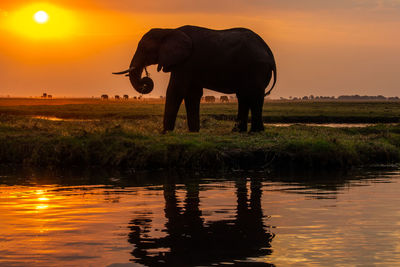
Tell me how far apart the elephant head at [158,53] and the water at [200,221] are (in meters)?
7.71

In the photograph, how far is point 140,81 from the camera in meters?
28.9

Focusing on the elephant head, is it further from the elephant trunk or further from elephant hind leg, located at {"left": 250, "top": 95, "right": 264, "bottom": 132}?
elephant hind leg, located at {"left": 250, "top": 95, "right": 264, "bottom": 132}

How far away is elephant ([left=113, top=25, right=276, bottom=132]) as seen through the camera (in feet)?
90.4

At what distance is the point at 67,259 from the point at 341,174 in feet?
40.8

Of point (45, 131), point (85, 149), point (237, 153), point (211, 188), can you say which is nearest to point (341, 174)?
point (237, 153)

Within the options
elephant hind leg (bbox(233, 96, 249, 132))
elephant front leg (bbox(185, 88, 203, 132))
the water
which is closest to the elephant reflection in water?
the water

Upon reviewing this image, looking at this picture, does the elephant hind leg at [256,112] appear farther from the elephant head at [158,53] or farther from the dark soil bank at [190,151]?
the elephant head at [158,53]

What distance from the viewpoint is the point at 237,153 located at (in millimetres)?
23141

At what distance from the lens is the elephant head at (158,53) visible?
27422 millimetres

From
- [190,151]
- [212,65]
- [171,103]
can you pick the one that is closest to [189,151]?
[190,151]

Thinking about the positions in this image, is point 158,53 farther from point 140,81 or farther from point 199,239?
point 199,239

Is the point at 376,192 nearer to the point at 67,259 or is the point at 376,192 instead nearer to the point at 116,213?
the point at 116,213

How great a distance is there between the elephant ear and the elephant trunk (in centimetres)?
118

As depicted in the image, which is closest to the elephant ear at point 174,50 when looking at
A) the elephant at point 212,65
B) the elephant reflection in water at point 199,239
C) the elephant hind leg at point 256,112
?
the elephant at point 212,65
